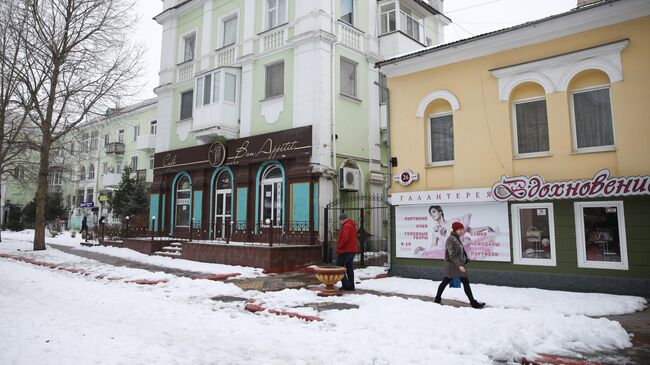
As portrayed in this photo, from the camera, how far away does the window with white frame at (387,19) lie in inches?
778

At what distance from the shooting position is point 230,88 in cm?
1947

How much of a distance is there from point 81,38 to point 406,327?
22.4m

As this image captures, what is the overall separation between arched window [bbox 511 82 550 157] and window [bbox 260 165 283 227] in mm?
9292

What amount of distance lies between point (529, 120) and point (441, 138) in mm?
2379

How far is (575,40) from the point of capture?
10492 mm

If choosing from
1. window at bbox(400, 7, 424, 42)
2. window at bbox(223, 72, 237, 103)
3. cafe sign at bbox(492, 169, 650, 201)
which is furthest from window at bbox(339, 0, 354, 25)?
cafe sign at bbox(492, 169, 650, 201)

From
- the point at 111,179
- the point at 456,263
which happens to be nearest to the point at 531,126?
the point at 456,263

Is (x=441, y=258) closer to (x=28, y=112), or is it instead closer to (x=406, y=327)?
(x=406, y=327)

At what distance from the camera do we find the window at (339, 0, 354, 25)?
60.5 ft

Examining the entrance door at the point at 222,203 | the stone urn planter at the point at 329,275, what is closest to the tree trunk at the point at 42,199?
the entrance door at the point at 222,203

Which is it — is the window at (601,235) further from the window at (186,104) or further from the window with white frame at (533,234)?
the window at (186,104)

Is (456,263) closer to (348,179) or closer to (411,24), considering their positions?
(348,179)

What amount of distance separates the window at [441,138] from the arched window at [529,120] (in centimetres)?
175

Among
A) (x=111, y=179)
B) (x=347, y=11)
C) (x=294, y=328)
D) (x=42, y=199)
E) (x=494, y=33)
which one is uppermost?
(x=347, y=11)
